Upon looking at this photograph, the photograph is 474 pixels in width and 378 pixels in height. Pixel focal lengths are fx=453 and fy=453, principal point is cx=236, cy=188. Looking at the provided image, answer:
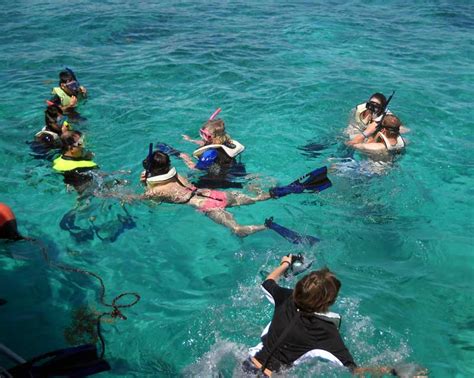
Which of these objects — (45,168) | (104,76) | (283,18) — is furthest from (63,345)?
(283,18)

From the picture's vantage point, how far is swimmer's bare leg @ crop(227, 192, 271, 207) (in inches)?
249

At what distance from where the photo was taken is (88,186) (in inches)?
264

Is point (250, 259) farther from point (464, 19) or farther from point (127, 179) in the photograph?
point (464, 19)

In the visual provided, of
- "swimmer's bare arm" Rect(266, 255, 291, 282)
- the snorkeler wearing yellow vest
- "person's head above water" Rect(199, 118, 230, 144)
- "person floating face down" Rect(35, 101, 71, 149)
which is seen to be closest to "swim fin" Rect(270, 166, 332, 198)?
"person's head above water" Rect(199, 118, 230, 144)

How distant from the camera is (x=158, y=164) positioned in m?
5.73

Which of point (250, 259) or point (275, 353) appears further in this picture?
point (250, 259)

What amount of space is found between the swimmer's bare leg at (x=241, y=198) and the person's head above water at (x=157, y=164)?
3.35 ft

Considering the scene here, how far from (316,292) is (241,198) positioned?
3.30 meters

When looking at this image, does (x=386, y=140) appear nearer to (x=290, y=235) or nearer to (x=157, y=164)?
(x=290, y=235)

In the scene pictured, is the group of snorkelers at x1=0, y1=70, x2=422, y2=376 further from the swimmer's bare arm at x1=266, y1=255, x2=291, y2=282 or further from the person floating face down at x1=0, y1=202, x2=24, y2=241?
the person floating face down at x1=0, y1=202, x2=24, y2=241

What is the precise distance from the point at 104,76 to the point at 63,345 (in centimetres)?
849

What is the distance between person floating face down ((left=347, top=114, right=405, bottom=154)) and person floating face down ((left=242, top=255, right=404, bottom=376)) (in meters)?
4.02

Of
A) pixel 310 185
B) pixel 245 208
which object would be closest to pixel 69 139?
pixel 245 208

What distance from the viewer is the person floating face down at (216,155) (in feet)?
21.0
